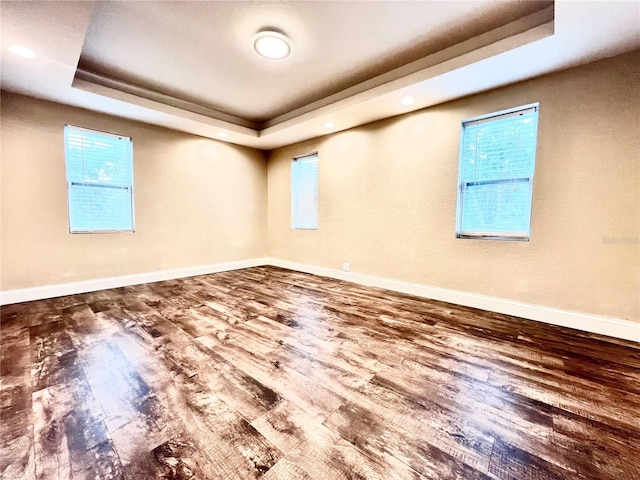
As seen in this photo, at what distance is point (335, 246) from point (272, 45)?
9.70 feet

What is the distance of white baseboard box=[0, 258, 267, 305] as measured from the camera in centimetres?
325

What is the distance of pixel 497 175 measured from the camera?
10.0ft

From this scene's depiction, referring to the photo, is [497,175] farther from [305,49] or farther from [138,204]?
[138,204]

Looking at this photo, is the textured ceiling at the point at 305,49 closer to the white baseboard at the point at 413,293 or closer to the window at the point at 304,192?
the window at the point at 304,192

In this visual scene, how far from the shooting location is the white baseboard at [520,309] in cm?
239

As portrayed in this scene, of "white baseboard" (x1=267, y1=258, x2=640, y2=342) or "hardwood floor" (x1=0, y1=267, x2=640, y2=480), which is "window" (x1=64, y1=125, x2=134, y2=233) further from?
"white baseboard" (x1=267, y1=258, x2=640, y2=342)

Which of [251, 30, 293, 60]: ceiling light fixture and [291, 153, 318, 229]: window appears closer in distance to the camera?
[251, 30, 293, 60]: ceiling light fixture

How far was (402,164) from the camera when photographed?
3.77 m

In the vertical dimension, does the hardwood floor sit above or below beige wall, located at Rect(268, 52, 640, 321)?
below

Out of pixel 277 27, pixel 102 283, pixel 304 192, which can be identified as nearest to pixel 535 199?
pixel 277 27

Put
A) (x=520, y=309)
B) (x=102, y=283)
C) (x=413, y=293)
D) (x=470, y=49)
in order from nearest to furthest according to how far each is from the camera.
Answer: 1. (x=470, y=49)
2. (x=520, y=309)
3. (x=413, y=293)
4. (x=102, y=283)

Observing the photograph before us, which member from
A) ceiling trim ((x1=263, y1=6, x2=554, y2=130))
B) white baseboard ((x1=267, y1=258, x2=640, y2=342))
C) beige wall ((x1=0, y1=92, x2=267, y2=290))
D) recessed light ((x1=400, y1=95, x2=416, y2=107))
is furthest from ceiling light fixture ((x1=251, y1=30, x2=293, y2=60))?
white baseboard ((x1=267, y1=258, x2=640, y2=342))

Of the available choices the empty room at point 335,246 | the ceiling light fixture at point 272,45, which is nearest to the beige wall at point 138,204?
the empty room at point 335,246

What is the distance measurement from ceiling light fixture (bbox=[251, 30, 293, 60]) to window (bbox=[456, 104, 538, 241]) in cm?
218
